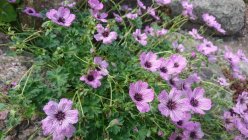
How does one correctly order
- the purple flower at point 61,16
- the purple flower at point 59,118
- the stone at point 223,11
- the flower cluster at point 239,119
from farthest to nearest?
the stone at point 223,11
the flower cluster at point 239,119
the purple flower at point 61,16
the purple flower at point 59,118

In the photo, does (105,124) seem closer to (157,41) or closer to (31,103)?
(31,103)

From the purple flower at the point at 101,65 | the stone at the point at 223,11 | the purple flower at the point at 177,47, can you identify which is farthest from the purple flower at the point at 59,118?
the stone at the point at 223,11

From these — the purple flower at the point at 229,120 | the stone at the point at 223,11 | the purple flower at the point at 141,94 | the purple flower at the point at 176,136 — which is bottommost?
the stone at the point at 223,11

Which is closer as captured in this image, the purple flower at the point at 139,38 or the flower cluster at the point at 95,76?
the flower cluster at the point at 95,76

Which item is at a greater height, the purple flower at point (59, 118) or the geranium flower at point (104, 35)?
the geranium flower at point (104, 35)

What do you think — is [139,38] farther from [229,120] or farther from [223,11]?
[223,11]

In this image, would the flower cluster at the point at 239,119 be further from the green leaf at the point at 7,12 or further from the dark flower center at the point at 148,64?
the green leaf at the point at 7,12

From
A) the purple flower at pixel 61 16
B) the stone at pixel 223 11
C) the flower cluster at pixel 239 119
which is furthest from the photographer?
the stone at pixel 223 11
